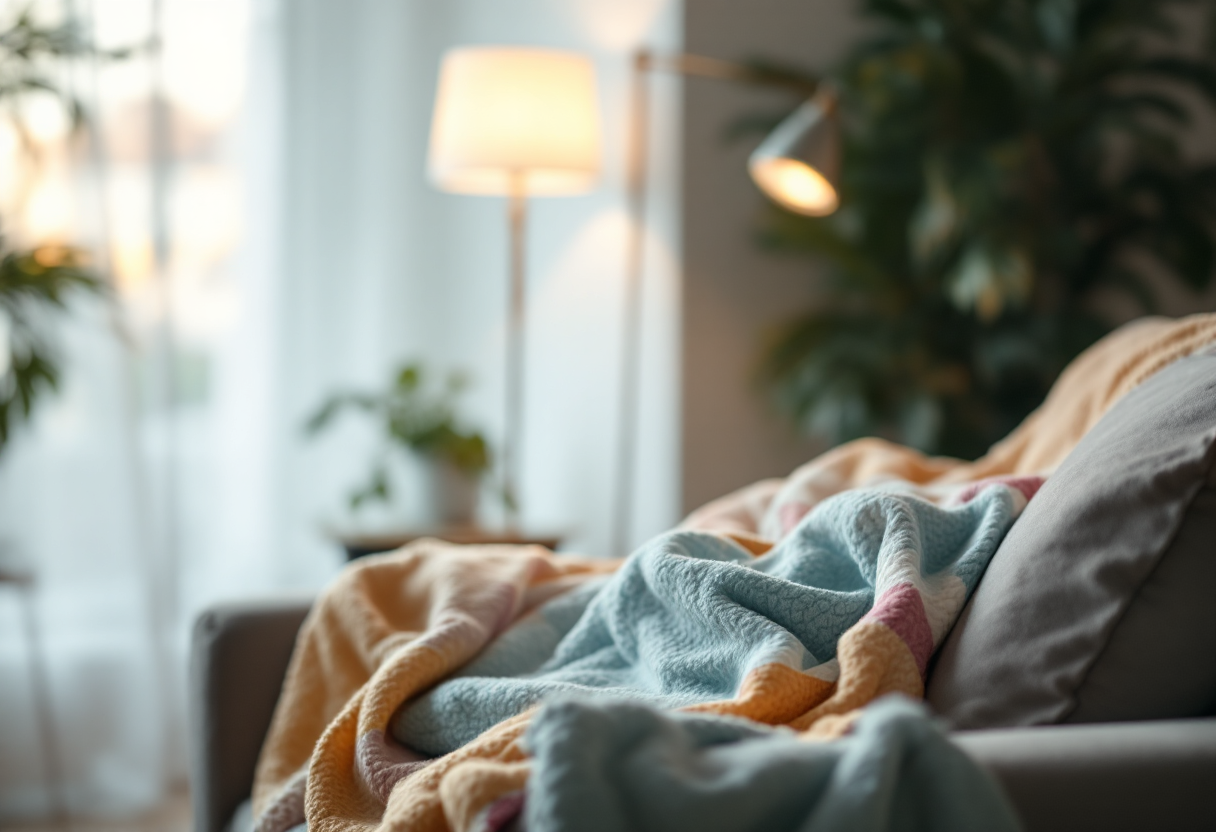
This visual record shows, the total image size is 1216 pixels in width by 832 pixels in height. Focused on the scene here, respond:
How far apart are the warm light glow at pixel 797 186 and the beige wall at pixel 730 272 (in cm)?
45

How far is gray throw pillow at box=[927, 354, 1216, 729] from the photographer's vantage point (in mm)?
794

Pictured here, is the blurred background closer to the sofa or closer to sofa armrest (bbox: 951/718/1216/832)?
the sofa

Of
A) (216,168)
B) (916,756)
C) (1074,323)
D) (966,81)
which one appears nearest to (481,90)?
(216,168)

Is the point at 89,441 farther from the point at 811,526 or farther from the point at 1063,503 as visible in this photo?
the point at 1063,503

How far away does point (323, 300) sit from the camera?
9.75ft

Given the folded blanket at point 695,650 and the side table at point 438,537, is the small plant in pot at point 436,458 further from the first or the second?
the folded blanket at point 695,650

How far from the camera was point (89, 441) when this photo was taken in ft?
8.39

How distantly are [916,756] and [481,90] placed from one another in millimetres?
1949

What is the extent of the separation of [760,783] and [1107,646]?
29 cm

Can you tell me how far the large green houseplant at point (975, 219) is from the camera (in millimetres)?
2408

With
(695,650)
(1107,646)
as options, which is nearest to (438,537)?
(695,650)

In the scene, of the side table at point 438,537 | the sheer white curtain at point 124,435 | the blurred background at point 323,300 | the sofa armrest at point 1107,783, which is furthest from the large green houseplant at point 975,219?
the sofa armrest at point 1107,783

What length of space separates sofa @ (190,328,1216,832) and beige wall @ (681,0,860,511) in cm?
170

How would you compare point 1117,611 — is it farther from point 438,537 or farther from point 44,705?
point 44,705
